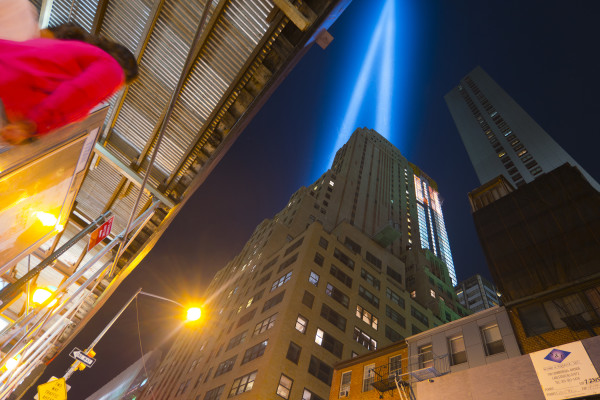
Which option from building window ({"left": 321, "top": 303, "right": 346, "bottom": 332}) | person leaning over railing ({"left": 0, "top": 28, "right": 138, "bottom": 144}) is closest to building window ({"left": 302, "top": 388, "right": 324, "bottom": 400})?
building window ({"left": 321, "top": 303, "right": 346, "bottom": 332})

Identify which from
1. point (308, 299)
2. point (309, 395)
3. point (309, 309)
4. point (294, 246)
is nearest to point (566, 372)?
point (309, 395)

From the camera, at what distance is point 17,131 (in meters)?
1.78

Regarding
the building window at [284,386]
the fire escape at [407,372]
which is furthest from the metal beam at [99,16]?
the building window at [284,386]

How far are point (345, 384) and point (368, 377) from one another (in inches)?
116

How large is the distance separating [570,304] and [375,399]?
1371 centimetres

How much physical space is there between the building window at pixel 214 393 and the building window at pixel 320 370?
1046cm

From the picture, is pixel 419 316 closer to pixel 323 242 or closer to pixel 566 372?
pixel 323 242

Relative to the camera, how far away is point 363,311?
1829 inches

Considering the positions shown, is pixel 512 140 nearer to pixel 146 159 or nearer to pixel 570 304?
pixel 570 304

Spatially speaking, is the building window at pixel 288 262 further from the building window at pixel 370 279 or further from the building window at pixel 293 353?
the building window at pixel 293 353

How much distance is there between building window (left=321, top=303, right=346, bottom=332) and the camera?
4183 cm

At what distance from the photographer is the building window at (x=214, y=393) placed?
3611 centimetres

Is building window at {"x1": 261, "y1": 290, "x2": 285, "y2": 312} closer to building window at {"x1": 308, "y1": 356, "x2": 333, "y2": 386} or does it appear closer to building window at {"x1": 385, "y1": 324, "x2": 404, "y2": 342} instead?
building window at {"x1": 308, "y1": 356, "x2": 333, "y2": 386}

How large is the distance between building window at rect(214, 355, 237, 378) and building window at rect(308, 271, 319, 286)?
13.7 metres
